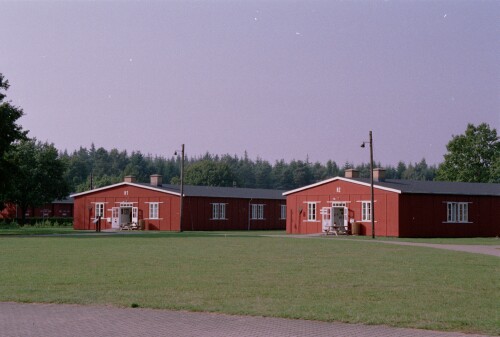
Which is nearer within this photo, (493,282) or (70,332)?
(70,332)

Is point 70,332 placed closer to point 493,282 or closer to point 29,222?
point 493,282

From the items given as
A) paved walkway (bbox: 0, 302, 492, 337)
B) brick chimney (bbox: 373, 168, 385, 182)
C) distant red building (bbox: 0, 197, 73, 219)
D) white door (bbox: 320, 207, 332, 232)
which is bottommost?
paved walkway (bbox: 0, 302, 492, 337)

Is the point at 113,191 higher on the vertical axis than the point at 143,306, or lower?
higher

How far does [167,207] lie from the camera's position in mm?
60281

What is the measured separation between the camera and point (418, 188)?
5019 cm

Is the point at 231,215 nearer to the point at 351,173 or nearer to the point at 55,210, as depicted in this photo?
the point at 351,173

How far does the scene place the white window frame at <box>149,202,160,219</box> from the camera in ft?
200

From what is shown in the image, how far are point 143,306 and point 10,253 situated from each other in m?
15.0

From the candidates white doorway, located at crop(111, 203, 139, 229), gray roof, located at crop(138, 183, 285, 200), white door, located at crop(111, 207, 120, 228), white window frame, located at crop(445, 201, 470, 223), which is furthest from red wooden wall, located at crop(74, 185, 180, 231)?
white window frame, located at crop(445, 201, 470, 223)

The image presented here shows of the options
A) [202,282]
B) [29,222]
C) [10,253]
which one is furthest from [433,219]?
[29,222]

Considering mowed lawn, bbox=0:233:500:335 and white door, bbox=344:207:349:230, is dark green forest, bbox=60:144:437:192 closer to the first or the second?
white door, bbox=344:207:349:230

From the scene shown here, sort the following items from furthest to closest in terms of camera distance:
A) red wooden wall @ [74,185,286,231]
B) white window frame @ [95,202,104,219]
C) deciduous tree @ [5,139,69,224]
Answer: deciduous tree @ [5,139,69,224] → white window frame @ [95,202,104,219] → red wooden wall @ [74,185,286,231]

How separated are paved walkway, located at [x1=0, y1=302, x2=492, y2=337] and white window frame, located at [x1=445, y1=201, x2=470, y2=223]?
41.8 meters

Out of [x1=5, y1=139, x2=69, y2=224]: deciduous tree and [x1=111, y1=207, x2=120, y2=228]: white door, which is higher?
[x1=5, y1=139, x2=69, y2=224]: deciduous tree
